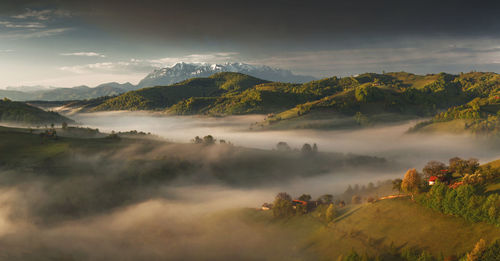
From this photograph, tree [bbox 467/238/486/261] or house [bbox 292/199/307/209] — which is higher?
tree [bbox 467/238/486/261]

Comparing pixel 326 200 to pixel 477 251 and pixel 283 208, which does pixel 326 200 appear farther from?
pixel 477 251

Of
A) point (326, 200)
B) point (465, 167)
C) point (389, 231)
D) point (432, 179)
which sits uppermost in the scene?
point (465, 167)

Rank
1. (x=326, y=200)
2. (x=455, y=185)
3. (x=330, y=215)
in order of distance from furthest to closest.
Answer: (x=326, y=200) → (x=330, y=215) → (x=455, y=185)

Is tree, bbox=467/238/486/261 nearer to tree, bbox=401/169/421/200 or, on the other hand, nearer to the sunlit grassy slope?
the sunlit grassy slope

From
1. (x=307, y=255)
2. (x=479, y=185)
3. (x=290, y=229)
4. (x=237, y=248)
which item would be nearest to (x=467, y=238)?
(x=479, y=185)

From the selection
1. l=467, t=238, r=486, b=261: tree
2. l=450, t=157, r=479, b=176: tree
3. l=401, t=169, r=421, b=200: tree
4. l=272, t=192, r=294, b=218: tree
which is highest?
l=450, t=157, r=479, b=176: tree

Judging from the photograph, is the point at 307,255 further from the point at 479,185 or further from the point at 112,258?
the point at 112,258

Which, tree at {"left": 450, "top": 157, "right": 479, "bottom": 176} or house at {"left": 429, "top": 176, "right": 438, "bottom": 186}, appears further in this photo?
house at {"left": 429, "top": 176, "right": 438, "bottom": 186}

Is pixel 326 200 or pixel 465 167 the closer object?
pixel 465 167

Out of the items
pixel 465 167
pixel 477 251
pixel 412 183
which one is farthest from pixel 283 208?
pixel 477 251

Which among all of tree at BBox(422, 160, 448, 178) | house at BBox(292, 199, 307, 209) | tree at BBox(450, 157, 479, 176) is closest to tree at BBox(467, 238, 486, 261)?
tree at BBox(450, 157, 479, 176)

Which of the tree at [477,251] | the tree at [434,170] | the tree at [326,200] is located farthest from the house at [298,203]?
the tree at [477,251]

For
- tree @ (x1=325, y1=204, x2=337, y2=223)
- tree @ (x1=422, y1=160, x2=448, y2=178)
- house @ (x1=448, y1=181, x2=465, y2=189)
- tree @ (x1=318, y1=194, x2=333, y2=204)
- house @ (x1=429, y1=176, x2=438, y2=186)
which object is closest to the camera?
house @ (x1=448, y1=181, x2=465, y2=189)
